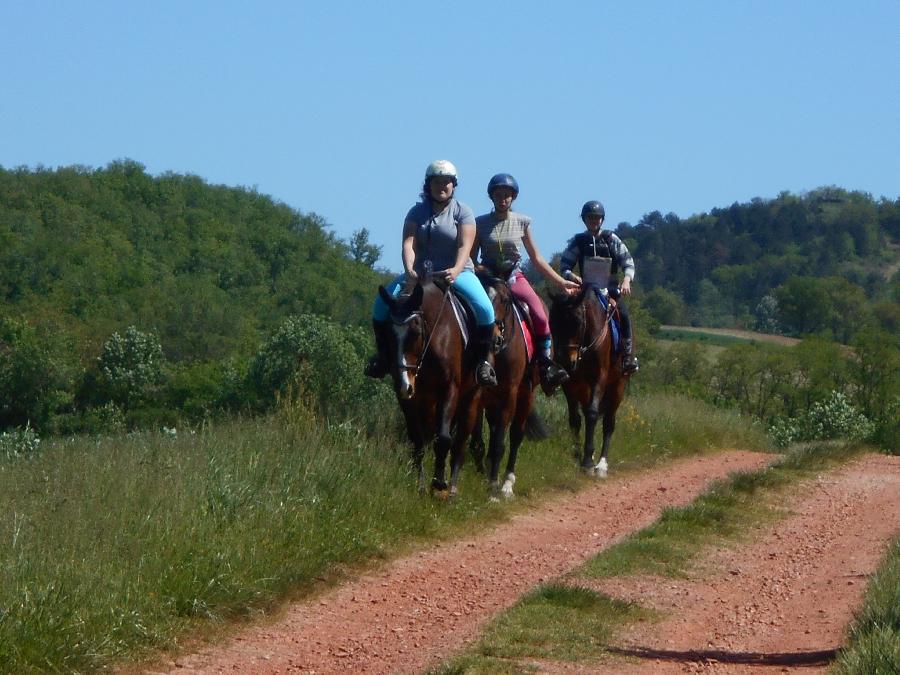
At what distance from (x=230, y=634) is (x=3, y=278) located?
81.9 metres

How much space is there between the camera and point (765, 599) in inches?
327

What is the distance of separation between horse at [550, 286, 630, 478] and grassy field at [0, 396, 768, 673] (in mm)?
2787

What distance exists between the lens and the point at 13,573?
244 inches

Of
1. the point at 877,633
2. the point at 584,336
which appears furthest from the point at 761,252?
the point at 877,633

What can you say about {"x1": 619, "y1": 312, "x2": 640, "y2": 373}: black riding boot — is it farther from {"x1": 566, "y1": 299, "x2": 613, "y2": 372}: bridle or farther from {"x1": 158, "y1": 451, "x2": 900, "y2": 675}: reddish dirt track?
{"x1": 158, "y1": 451, "x2": 900, "y2": 675}: reddish dirt track

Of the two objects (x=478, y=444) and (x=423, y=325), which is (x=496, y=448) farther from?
(x=423, y=325)

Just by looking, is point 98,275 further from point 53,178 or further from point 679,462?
point 679,462

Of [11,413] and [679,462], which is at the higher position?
[679,462]

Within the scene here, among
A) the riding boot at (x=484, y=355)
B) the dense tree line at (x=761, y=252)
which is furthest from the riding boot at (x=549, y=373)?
the dense tree line at (x=761, y=252)

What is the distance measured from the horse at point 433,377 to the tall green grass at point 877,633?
3.75m

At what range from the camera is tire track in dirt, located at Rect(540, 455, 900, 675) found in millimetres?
6707

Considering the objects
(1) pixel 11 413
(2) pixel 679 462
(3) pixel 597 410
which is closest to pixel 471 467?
(3) pixel 597 410

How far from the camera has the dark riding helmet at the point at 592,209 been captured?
14570 mm

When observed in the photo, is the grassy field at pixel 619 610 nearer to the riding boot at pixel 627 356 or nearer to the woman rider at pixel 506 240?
the woman rider at pixel 506 240
